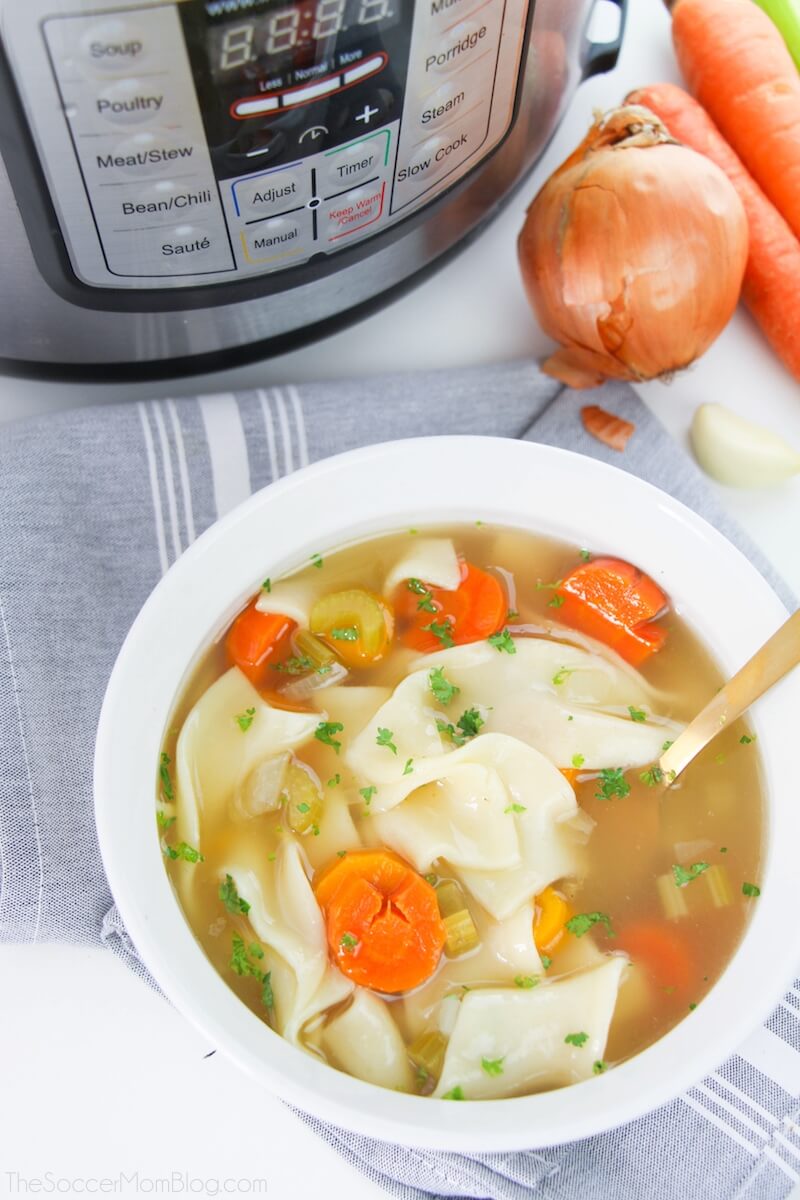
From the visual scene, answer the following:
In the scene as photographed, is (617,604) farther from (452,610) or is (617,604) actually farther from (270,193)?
(270,193)

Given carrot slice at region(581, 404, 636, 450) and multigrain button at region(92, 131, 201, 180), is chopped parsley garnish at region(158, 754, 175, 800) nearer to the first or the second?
multigrain button at region(92, 131, 201, 180)

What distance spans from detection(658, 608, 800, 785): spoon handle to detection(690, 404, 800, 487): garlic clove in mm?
417

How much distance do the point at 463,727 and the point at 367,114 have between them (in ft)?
2.14

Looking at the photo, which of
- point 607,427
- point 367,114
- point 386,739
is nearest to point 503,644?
point 386,739

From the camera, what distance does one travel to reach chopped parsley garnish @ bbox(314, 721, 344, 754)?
4.22 feet

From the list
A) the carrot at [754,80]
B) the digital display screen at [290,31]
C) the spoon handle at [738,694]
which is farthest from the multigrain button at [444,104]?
the carrot at [754,80]

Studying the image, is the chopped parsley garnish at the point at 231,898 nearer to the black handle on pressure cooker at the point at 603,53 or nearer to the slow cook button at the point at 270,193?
the slow cook button at the point at 270,193

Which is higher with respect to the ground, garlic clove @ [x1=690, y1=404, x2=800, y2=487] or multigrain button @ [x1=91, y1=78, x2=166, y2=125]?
multigrain button @ [x1=91, y1=78, x2=166, y2=125]

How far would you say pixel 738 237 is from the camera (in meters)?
1.47

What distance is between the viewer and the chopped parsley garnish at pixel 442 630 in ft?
4.44

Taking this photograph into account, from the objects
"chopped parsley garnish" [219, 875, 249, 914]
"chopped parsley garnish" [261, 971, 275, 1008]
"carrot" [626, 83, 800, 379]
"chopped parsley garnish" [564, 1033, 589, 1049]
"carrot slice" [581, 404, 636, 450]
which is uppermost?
"carrot" [626, 83, 800, 379]

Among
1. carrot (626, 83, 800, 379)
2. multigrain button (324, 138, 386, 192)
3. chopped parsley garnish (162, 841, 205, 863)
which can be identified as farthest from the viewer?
carrot (626, 83, 800, 379)

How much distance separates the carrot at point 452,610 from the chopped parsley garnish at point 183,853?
0.35 meters

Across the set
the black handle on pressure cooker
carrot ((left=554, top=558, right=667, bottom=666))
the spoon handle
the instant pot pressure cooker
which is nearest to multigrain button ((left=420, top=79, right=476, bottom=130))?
the instant pot pressure cooker
